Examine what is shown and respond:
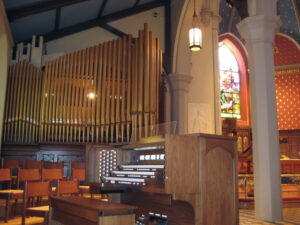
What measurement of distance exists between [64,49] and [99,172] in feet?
16.9

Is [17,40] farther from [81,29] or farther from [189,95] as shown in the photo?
[189,95]

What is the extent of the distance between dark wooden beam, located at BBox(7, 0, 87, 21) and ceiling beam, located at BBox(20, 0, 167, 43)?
5.47 feet

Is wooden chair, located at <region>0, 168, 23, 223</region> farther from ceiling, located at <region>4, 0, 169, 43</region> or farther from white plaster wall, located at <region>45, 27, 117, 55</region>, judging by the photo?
white plaster wall, located at <region>45, 27, 117, 55</region>

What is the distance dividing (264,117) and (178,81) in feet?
13.5

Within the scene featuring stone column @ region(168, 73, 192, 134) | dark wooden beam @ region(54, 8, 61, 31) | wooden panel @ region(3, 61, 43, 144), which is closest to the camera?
wooden panel @ region(3, 61, 43, 144)

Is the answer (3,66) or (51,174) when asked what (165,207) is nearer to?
(51,174)

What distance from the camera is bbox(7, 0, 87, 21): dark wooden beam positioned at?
296 inches

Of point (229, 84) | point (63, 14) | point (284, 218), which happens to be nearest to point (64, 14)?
point (63, 14)

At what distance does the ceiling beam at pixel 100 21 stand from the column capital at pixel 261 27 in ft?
15.6

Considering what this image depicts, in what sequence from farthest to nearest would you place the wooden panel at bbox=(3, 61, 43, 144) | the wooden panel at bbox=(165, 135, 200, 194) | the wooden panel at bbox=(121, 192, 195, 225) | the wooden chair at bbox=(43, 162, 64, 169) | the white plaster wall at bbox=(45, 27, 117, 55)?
the white plaster wall at bbox=(45, 27, 117, 55) → the wooden panel at bbox=(3, 61, 43, 144) → the wooden chair at bbox=(43, 162, 64, 169) → the wooden panel at bbox=(121, 192, 195, 225) → the wooden panel at bbox=(165, 135, 200, 194)

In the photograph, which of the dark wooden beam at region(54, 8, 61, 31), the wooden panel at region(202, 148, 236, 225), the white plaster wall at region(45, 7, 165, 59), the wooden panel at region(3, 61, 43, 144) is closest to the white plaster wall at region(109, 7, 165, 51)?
the white plaster wall at region(45, 7, 165, 59)

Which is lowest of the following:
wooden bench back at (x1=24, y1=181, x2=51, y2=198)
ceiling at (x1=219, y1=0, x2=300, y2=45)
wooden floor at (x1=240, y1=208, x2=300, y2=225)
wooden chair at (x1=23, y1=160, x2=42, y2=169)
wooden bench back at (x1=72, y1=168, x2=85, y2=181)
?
wooden floor at (x1=240, y1=208, x2=300, y2=225)

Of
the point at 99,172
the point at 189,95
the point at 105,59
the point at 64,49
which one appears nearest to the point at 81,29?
the point at 64,49

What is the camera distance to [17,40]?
915 cm
